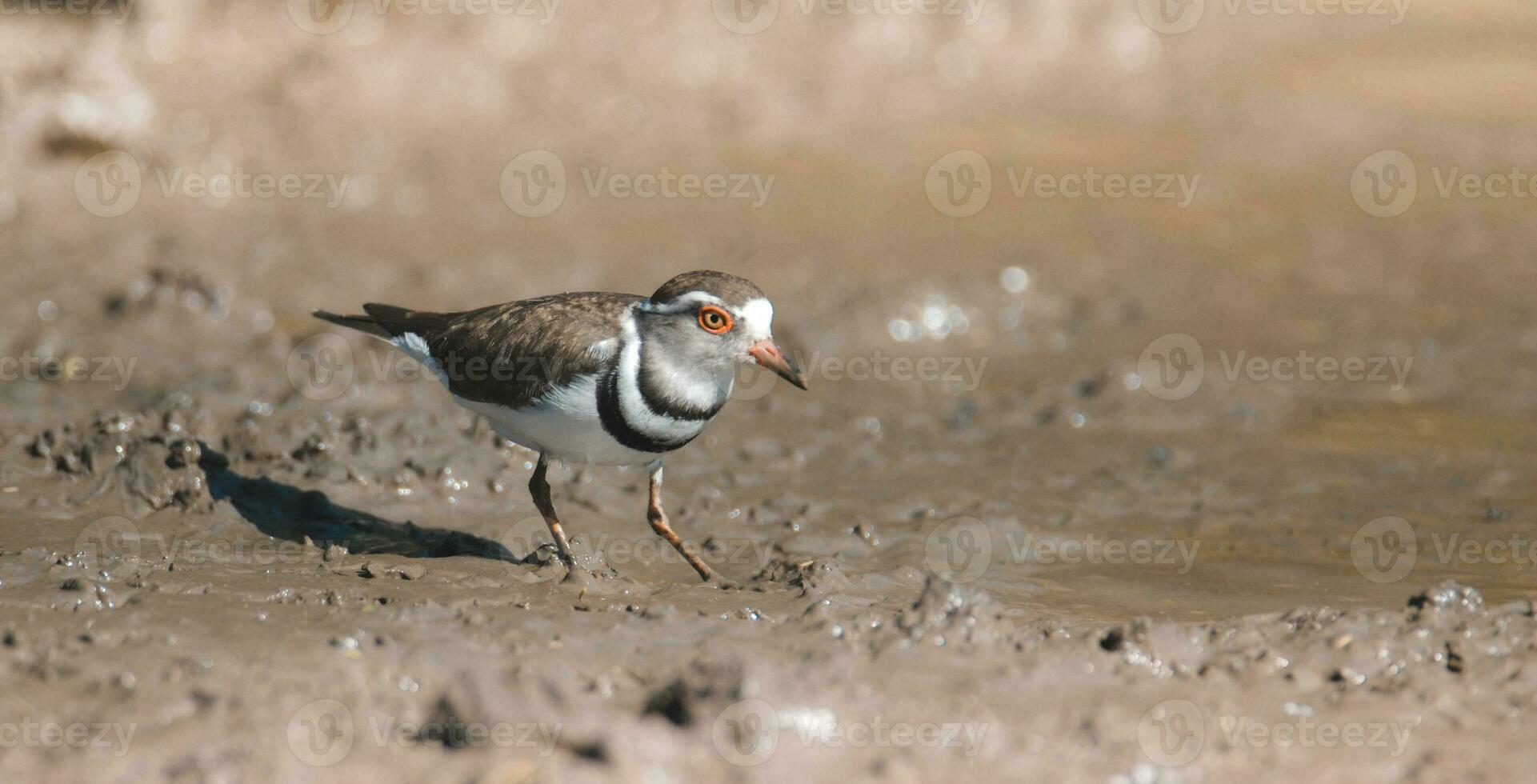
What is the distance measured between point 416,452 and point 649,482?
137 cm

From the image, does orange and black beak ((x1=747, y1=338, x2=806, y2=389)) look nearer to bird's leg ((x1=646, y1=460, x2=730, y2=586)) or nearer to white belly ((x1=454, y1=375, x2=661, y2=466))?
A: white belly ((x1=454, y1=375, x2=661, y2=466))

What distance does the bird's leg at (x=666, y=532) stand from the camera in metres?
5.95

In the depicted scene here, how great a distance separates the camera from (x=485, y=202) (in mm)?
10375

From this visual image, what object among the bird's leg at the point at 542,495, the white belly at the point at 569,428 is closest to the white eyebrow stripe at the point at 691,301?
the white belly at the point at 569,428

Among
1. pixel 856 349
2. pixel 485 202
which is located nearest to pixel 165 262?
pixel 485 202

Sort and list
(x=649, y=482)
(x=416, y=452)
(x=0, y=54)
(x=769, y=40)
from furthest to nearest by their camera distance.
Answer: (x=769, y=40), (x=0, y=54), (x=416, y=452), (x=649, y=482)

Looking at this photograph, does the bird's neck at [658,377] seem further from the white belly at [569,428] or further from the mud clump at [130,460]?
the mud clump at [130,460]

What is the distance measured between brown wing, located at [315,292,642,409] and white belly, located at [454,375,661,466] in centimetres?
4

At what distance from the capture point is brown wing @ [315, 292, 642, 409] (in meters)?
5.68

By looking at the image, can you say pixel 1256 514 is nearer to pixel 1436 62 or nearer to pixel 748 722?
pixel 748 722

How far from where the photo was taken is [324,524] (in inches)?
247

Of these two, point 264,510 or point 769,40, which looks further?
point 769,40

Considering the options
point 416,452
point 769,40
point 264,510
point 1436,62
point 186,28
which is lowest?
point 264,510

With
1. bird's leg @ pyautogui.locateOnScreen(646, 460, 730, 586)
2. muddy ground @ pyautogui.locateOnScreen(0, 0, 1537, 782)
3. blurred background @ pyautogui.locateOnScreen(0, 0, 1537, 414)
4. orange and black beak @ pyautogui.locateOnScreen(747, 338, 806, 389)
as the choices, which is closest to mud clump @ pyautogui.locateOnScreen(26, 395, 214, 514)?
muddy ground @ pyautogui.locateOnScreen(0, 0, 1537, 782)
